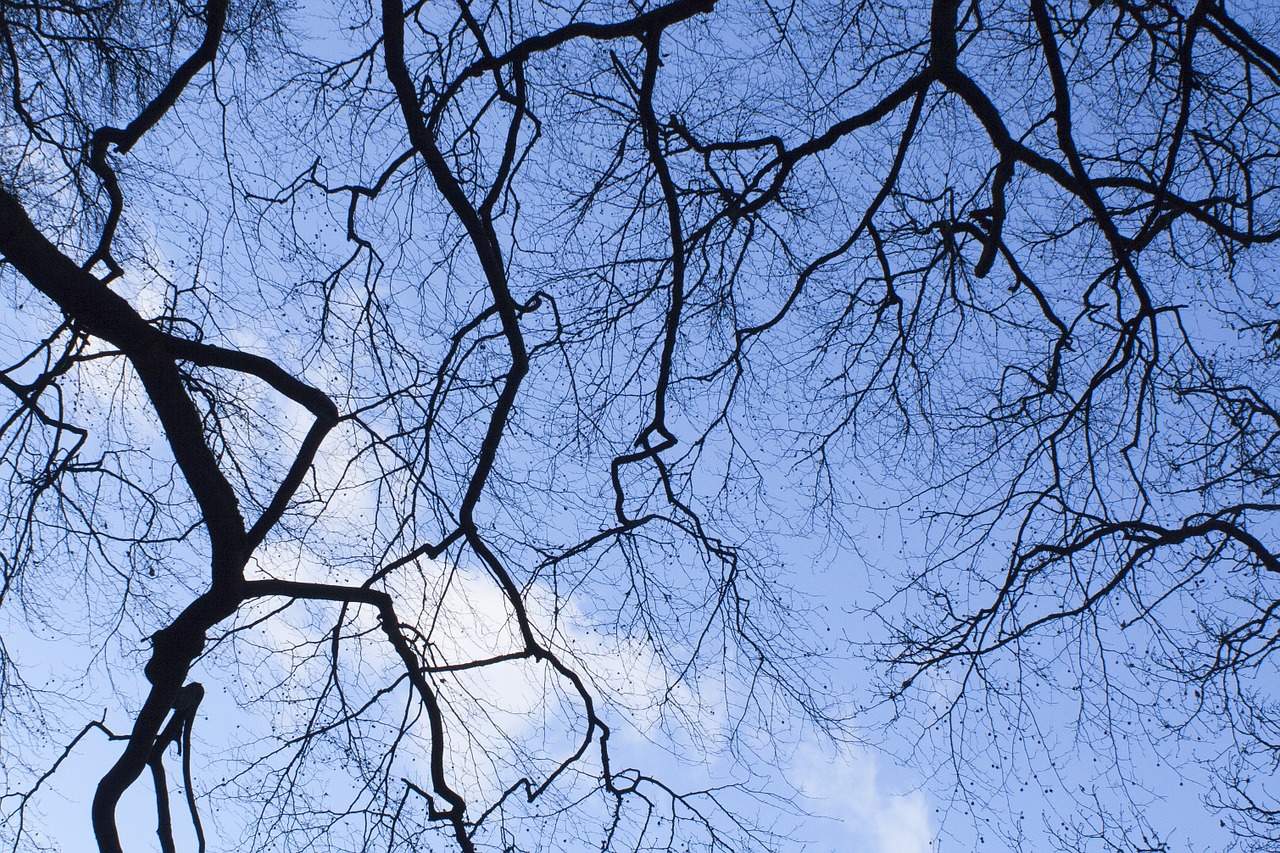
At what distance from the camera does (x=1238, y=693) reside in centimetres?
456

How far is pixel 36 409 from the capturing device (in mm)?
4336

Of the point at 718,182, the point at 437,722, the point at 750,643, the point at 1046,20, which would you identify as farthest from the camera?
the point at 718,182

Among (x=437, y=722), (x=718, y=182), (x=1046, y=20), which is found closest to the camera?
(x=437, y=722)

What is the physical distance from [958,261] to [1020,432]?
3.18 feet

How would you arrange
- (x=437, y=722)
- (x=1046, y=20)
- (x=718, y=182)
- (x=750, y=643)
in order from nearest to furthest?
1. (x=437, y=722)
2. (x=1046, y=20)
3. (x=750, y=643)
4. (x=718, y=182)

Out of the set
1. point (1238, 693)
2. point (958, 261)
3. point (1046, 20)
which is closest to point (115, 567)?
point (958, 261)

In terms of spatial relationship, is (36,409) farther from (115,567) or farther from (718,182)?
(718,182)

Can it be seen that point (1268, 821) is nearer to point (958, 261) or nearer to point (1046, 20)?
point (958, 261)

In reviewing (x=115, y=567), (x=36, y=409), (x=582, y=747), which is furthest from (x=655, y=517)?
(x=36, y=409)

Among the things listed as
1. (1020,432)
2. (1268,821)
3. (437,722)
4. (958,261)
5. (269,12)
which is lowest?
(437,722)

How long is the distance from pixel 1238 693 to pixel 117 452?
5.71 meters

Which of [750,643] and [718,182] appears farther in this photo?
[718,182]

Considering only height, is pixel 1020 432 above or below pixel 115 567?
above

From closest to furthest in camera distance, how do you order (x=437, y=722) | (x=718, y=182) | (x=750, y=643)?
(x=437, y=722) < (x=750, y=643) < (x=718, y=182)
